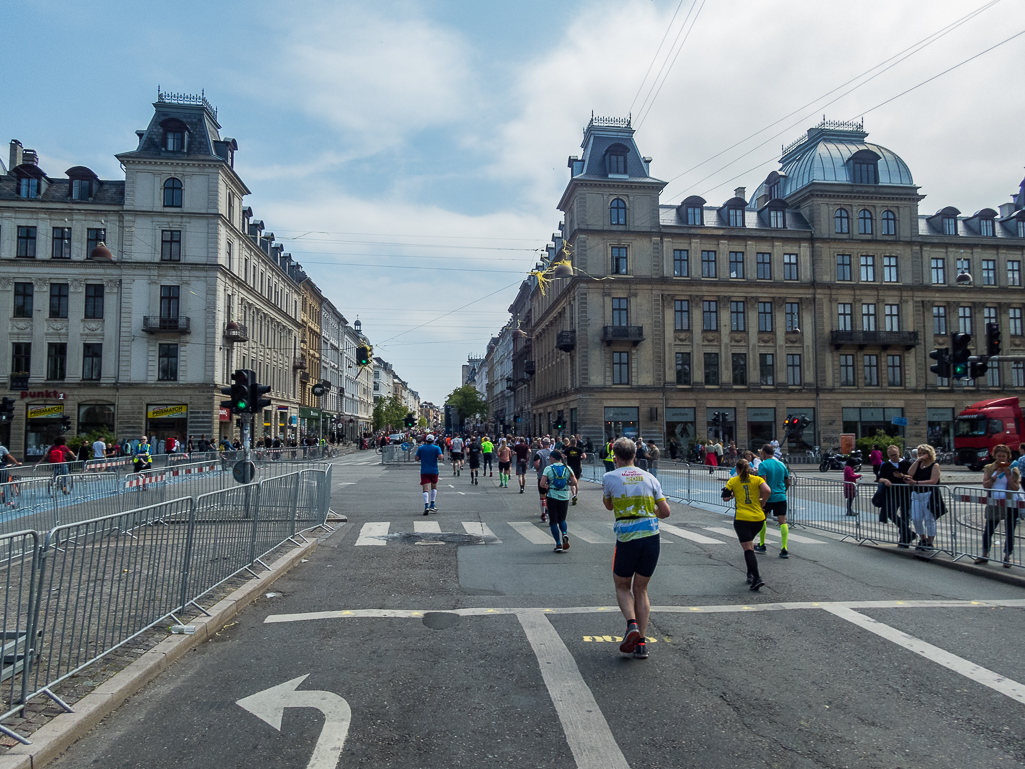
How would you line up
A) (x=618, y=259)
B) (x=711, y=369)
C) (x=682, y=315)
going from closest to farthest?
(x=618, y=259)
(x=711, y=369)
(x=682, y=315)

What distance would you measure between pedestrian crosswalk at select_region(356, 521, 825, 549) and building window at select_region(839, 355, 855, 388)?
126 ft

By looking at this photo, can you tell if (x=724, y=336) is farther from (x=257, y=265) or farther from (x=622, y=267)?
(x=257, y=265)

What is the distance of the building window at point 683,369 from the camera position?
46.7 m

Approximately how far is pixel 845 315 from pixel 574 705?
50.0 meters

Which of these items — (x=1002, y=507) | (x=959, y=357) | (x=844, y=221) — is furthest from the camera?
(x=844, y=221)

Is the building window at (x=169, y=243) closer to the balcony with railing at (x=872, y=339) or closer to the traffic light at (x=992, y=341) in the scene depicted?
the traffic light at (x=992, y=341)

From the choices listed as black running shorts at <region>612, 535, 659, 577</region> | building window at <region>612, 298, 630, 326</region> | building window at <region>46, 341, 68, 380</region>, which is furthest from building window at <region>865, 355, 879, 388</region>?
building window at <region>46, 341, 68, 380</region>

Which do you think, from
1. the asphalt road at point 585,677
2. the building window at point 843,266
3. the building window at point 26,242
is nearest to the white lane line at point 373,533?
the asphalt road at point 585,677

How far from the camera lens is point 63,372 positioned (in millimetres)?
41750

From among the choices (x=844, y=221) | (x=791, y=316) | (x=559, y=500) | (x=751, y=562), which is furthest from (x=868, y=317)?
(x=751, y=562)

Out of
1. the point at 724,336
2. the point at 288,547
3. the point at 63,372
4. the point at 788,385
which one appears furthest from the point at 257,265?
the point at 288,547

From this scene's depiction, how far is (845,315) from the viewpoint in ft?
160

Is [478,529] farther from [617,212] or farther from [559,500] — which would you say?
[617,212]

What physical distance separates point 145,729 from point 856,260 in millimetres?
52307
